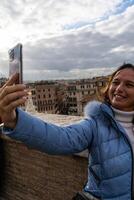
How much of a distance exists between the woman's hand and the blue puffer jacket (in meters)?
0.22

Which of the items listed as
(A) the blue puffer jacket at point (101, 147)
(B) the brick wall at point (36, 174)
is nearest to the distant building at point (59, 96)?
(B) the brick wall at point (36, 174)

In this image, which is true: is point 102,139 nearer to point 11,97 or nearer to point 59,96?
point 11,97

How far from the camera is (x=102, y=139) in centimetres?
202

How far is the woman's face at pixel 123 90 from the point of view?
2135mm

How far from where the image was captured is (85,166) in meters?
3.38

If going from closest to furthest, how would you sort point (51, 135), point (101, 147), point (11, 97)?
point (11, 97)
point (51, 135)
point (101, 147)

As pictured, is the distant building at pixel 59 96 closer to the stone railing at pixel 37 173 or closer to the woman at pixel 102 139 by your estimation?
the stone railing at pixel 37 173

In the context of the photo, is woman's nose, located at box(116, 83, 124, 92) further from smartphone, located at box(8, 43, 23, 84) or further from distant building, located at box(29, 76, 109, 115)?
distant building, located at box(29, 76, 109, 115)

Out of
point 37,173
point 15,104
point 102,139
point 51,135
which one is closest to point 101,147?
point 102,139

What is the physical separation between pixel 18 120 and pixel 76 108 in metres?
60.4

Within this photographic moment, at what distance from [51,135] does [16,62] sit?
1.37 ft

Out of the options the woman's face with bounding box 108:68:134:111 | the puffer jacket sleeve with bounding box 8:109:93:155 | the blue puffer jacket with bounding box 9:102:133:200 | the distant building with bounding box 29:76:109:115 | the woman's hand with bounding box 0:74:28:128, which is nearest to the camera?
the woman's hand with bounding box 0:74:28:128

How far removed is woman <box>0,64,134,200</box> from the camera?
1.87 m

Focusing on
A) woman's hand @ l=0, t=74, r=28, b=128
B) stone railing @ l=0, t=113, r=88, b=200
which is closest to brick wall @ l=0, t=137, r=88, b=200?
stone railing @ l=0, t=113, r=88, b=200
